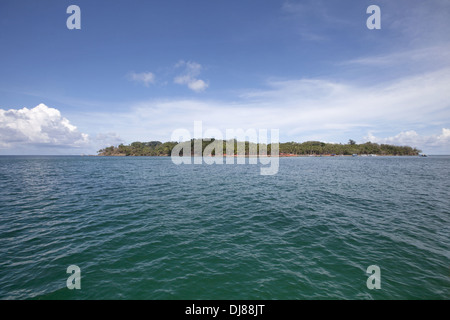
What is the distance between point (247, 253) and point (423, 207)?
2709 cm

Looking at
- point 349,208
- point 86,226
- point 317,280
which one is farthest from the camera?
point 349,208

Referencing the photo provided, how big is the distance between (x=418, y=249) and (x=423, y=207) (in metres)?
15.4

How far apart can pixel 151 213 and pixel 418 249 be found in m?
24.7

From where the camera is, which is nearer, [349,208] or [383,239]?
[383,239]

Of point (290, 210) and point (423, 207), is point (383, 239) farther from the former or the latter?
point (423, 207)

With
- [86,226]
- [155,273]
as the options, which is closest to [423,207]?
[155,273]

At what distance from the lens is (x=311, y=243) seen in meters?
14.2

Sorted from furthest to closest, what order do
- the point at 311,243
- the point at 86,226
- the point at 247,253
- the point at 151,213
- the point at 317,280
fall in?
the point at 151,213
the point at 86,226
the point at 311,243
the point at 247,253
the point at 317,280

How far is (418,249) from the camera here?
13430 mm

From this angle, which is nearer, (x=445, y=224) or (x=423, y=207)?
(x=445, y=224)

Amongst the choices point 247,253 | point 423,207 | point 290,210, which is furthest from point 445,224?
point 247,253
